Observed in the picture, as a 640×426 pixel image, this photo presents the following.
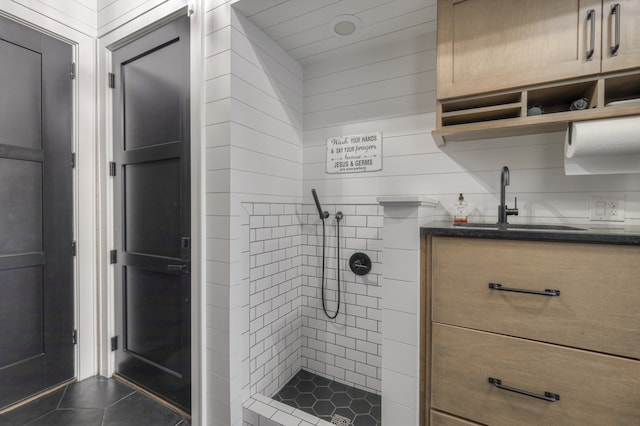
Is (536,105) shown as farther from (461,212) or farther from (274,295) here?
(274,295)

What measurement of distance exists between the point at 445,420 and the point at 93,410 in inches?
77.8

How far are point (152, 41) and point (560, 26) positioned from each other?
2.19 metres

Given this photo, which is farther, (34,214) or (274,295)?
(274,295)

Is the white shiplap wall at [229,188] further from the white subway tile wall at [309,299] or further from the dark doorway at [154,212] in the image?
the dark doorway at [154,212]

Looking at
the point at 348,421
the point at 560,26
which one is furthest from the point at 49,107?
the point at 560,26

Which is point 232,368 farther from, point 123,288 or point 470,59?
point 470,59

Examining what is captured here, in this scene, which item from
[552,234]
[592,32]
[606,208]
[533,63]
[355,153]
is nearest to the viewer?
[552,234]

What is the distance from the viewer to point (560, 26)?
1144mm

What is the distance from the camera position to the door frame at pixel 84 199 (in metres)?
1.91

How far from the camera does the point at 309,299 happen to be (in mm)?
2102

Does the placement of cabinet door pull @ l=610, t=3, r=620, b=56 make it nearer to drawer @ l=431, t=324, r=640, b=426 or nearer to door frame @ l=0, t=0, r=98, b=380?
drawer @ l=431, t=324, r=640, b=426

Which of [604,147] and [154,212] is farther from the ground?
[604,147]

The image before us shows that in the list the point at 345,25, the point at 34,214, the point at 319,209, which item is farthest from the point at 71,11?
the point at 319,209

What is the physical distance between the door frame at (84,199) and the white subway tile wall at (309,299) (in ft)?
4.19
